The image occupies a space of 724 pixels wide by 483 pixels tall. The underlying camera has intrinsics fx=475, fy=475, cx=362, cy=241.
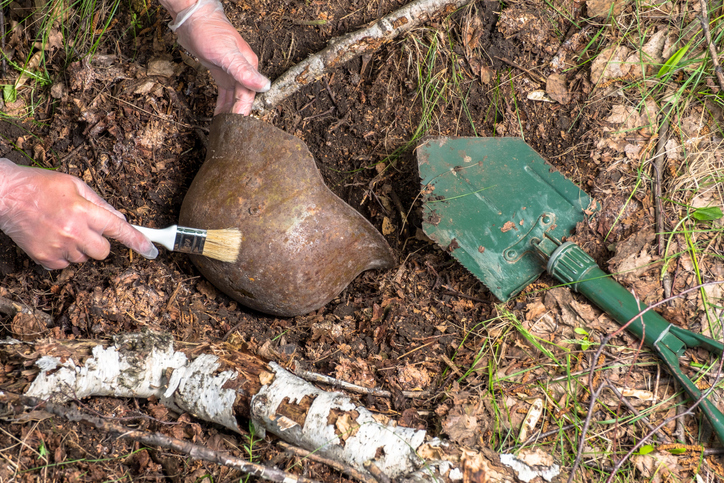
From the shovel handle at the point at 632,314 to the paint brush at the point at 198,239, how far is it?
4.33 ft

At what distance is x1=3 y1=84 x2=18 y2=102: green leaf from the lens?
7.88 ft

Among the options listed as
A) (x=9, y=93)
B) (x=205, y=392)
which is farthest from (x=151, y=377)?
(x=9, y=93)

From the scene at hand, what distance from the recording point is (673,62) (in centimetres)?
212

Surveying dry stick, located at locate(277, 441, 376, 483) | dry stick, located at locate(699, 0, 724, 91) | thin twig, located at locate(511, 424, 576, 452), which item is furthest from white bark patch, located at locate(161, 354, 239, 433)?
dry stick, located at locate(699, 0, 724, 91)

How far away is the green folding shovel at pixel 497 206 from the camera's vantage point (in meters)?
2.09

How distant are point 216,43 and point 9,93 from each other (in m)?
1.20

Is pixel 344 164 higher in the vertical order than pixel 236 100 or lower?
lower

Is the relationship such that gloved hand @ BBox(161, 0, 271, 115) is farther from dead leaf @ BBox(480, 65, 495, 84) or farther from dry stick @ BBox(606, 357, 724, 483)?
dry stick @ BBox(606, 357, 724, 483)

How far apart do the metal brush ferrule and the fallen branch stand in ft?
1.16

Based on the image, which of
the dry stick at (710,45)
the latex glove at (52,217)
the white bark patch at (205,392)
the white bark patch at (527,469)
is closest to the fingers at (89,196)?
the latex glove at (52,217)

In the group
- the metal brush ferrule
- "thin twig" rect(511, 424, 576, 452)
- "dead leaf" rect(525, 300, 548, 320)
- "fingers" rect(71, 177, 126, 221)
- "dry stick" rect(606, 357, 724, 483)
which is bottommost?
"dry stick" rect(606, 357, 724, 483)

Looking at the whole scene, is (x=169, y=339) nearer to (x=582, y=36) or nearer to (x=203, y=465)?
(x=203, y=465)

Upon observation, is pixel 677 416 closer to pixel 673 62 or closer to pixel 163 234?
pixel 673 62

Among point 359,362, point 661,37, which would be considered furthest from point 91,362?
point 661,37
